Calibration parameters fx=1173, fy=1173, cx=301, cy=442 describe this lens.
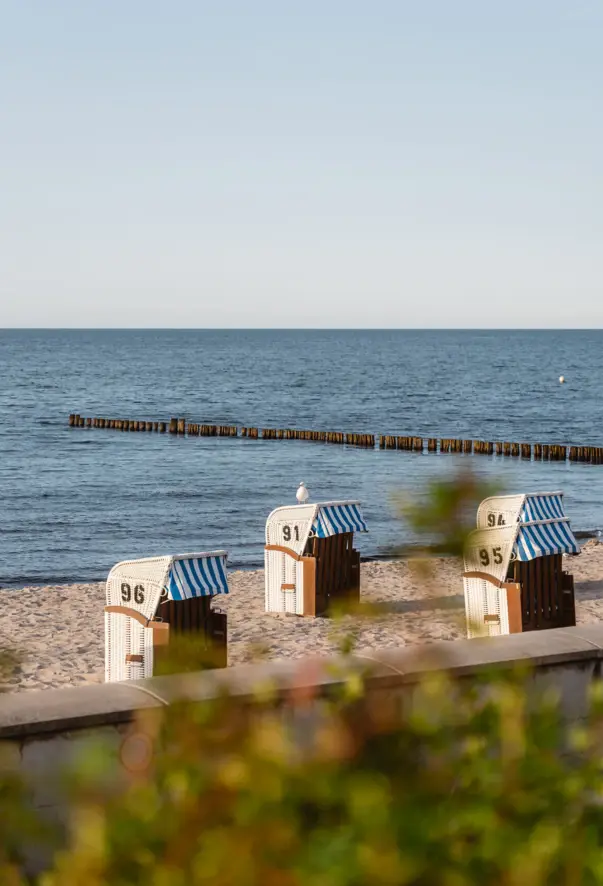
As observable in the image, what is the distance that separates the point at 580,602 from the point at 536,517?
6.99 feet

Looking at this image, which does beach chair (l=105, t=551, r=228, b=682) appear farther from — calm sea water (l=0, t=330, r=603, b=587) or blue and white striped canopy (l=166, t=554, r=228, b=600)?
calm sea water (l=0, t=330, r=603, b=587)

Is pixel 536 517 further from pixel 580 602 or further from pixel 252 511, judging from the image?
pixel 252 511

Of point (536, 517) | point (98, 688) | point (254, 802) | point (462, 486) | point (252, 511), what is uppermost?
point (462, 486)

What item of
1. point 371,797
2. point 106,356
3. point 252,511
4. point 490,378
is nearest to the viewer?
point 371,797

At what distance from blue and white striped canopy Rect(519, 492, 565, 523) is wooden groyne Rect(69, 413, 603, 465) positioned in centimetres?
2549

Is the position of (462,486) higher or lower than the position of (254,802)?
higher

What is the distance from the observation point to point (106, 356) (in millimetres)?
163625

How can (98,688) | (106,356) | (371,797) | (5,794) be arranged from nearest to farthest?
(371,797)
(5,794)
(98,688)
(106,356)

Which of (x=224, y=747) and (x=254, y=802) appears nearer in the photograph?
(x=254, y=802)

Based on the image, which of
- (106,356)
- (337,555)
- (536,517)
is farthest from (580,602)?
(106,356)

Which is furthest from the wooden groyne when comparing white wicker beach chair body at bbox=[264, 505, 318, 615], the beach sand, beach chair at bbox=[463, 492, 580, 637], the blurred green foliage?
the blurred green foliage

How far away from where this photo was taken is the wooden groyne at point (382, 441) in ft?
151

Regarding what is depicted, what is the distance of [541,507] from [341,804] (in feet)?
43.8

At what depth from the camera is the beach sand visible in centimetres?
1209
